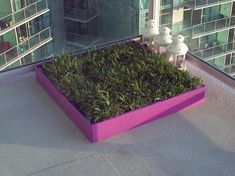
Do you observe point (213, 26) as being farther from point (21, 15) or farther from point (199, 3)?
point (21, 15)

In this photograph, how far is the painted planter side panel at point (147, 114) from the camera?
4.93 feet

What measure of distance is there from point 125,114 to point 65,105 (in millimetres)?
273

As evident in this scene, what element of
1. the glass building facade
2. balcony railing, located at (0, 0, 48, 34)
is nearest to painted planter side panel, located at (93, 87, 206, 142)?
the glass building facade

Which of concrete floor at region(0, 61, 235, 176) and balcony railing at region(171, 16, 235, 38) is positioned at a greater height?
balcony railing at region(171, 16, 235, 38)

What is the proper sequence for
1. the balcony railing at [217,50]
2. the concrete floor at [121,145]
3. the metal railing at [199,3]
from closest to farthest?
the concrete floor at [121,145] < the balcony railing at [217,50] < the metal railing at [199,3]

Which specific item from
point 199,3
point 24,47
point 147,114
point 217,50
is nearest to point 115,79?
point 147,114

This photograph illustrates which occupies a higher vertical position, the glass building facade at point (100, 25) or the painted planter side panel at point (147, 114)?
the glass building facade at point (100, 25)

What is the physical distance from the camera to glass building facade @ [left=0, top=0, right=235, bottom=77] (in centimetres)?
194

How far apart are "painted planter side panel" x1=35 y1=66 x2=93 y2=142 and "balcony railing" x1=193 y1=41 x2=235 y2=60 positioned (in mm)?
729

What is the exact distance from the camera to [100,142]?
4.97ft

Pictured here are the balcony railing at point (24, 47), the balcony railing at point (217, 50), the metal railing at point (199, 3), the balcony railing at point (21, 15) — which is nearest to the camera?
the balcony railing at point (217, 50)

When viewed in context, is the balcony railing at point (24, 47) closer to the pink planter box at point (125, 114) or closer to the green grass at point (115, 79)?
the green grass at point (115, 79)

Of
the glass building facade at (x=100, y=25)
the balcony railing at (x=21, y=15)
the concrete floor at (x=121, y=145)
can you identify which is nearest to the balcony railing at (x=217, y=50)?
the glass building facade at (x=100, y=25)

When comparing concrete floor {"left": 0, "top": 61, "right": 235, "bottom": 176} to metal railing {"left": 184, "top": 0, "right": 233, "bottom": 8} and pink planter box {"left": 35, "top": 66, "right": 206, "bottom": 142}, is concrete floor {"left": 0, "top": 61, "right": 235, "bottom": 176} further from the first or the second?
metal railing {"left": 184, "top": 0, "right": 233, "bottom": 8}
